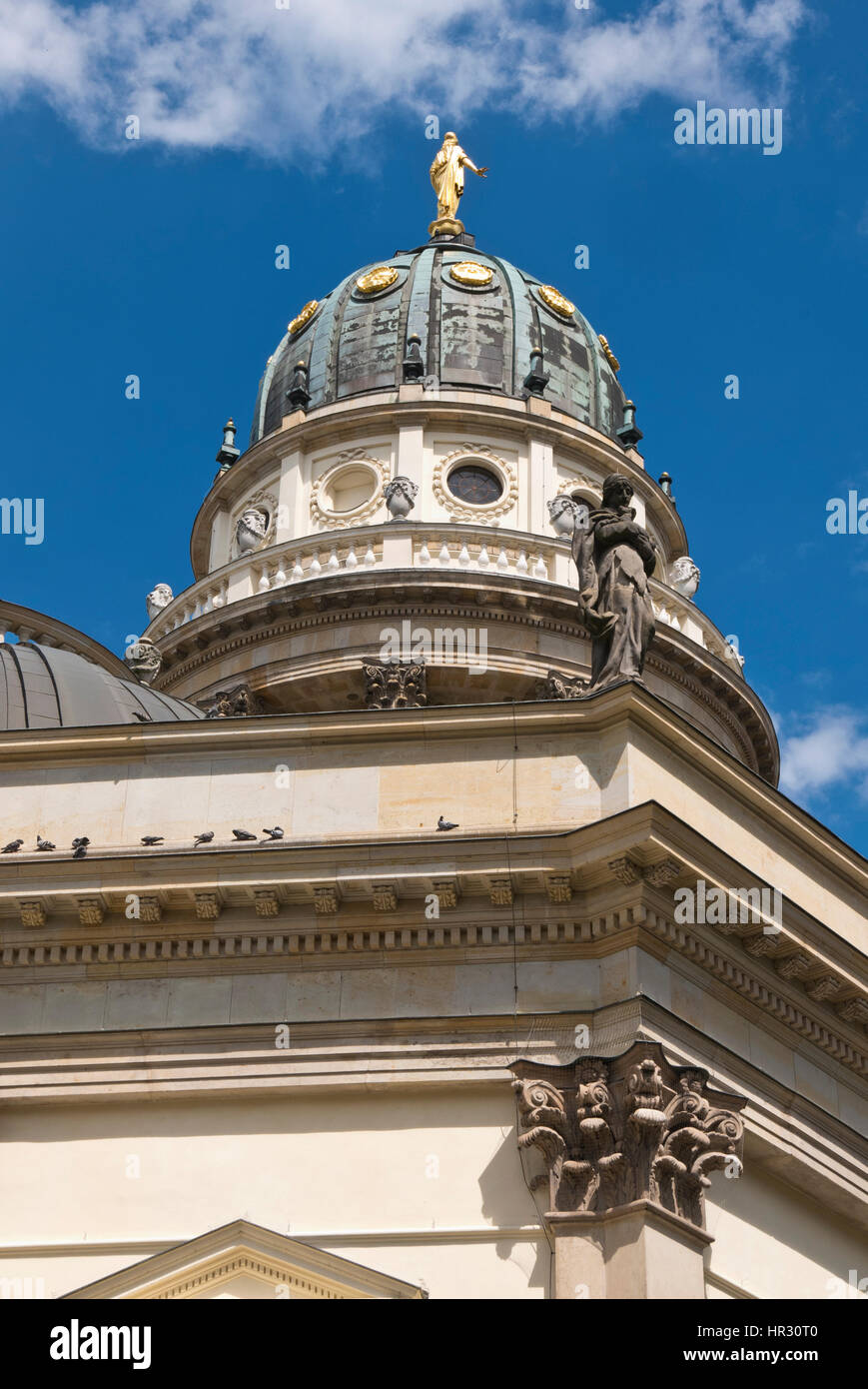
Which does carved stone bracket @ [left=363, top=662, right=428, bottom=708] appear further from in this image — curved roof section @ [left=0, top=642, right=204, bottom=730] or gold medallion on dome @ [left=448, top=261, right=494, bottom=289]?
gold medallion on dome @ [left=448, top=261, right=494, bottom=289]

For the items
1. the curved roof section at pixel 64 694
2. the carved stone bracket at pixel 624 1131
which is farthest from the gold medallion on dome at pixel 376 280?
the carved stone bracket at pixel 624 1131

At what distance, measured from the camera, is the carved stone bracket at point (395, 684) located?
120 ft

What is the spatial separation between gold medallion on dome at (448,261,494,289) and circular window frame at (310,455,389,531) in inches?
220

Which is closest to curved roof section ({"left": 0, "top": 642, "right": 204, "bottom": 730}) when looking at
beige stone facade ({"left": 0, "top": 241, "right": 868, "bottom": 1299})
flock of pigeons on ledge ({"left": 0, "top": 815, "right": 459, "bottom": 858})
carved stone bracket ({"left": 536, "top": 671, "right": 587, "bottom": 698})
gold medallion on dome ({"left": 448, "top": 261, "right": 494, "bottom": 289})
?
beige stone facade ({"left": 0, "top": 241, "right": 868, "bottom": 1299})

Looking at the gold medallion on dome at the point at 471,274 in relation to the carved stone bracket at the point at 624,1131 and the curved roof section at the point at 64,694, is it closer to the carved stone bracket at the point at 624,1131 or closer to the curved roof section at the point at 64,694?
the curved roof section at the point at 64,694

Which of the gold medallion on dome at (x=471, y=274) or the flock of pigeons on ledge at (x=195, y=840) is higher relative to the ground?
the gold medallion on dome at (x=471, y=274)

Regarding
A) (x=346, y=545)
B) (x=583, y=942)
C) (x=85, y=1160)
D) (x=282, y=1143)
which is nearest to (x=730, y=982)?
(x=583, y=942)

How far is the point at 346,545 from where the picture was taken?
39.4m

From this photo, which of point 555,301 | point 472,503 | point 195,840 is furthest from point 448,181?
point 195,840

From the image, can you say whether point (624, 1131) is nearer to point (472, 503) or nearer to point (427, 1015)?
point (427, 1015)

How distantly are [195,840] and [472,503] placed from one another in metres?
22.1

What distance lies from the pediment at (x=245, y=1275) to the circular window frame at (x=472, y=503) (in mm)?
24340

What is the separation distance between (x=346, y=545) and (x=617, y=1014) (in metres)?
21.4

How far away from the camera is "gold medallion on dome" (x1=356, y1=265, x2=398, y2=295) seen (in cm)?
4653
